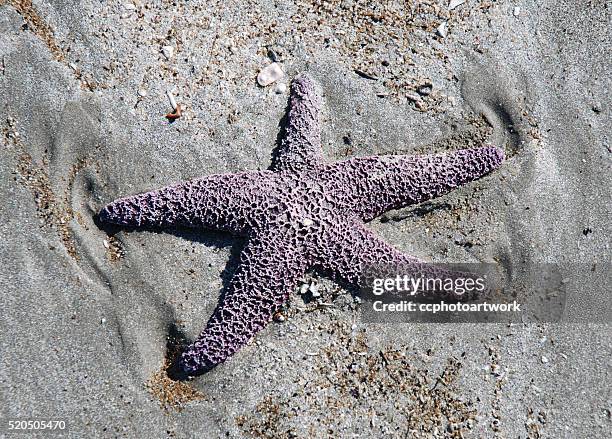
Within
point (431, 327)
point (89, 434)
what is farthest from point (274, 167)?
point (89, 434)

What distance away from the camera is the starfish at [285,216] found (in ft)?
12.8

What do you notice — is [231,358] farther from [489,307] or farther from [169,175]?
[489,307]

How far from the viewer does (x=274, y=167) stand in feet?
13.5

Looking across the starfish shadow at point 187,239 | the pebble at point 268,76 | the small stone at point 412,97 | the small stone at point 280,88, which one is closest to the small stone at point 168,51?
the pebble at point 268,76

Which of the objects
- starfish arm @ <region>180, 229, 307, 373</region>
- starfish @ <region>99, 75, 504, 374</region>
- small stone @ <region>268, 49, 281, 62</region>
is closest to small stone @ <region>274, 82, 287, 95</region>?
small stone @ <region>268, 49, 281, 62</region>

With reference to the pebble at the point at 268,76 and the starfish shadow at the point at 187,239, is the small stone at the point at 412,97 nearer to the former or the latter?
the pebble at the point at 268,76

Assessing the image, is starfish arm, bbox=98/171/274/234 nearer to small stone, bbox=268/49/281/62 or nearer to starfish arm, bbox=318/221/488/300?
starfish arm, bbox=318/221/488/300

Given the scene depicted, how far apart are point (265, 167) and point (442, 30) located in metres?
1.76

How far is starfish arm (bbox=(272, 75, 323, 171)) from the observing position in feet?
13.2

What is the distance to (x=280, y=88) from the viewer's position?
429 centimetres

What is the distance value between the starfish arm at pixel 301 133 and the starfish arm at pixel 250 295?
53 centimetres

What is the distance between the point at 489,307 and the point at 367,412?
46.5 inches

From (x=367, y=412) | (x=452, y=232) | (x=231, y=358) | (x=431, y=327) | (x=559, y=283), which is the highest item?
(x=452, y=232)

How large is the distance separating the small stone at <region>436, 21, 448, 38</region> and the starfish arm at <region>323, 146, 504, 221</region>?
0.96 m
